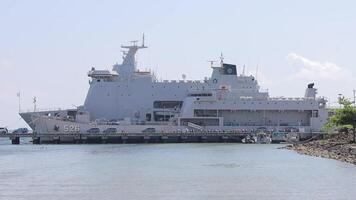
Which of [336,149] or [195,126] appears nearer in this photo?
[336,149]

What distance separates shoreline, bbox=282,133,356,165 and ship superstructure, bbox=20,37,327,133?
469 inches

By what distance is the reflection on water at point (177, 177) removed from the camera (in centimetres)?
2892

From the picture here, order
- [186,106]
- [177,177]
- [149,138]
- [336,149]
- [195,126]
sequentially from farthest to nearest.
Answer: [186,106] < [195,126] < [149,138] < [336,149] < [177,177]

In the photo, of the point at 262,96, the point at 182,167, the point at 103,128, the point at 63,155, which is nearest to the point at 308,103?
the point at 262,96

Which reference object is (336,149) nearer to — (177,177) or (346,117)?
(346,117)

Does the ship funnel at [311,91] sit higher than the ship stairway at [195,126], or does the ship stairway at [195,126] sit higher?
the ship funnel at [311,91]

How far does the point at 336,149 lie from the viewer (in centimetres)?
5303

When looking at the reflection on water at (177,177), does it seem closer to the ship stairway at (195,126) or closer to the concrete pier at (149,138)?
the concrete pier at (149,138)

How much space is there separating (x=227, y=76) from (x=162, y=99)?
26.6ft

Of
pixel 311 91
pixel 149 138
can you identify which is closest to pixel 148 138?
pixel 149 138

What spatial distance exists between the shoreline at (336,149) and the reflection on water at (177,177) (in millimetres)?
1403

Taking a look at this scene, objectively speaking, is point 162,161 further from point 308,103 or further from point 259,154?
point 308,103

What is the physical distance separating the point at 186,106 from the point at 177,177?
4327cm

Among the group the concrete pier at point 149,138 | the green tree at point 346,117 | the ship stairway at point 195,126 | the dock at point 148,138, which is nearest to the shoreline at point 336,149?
the green tree at point 346,117
